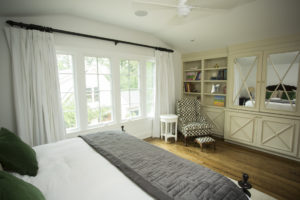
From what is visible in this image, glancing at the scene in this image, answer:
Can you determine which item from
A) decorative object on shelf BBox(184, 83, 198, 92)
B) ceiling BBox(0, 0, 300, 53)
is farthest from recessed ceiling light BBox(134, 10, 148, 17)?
decorative object on shelf BBox(184, 83, 198, 92)

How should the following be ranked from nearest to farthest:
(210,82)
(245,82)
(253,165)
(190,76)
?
(253,165), (245,82), (210,82), (190,76)

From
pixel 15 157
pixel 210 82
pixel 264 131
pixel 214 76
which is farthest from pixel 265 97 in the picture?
pixel 15 157

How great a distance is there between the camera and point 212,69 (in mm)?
3662

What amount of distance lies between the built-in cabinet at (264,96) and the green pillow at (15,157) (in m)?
3.55

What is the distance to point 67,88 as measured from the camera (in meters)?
2.50

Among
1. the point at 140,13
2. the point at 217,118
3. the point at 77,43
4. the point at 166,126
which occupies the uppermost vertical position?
the point at 140,13

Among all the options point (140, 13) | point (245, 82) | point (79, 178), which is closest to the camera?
point (79, 178)

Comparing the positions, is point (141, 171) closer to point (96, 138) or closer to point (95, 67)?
point (96, 138)

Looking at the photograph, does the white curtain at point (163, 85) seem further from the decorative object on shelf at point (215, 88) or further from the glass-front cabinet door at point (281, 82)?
the glass-front cabinet door at point (281, 82)

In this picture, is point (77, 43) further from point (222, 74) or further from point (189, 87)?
point (222, 74)

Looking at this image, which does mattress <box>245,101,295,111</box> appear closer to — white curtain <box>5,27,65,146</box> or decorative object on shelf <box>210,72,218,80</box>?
decorative object on shelf <box>210,72,218,80</box>

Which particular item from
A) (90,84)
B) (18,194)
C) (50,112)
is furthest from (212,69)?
(18,194)

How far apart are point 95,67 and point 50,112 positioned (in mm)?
1112

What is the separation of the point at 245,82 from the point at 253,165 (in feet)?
5.39
